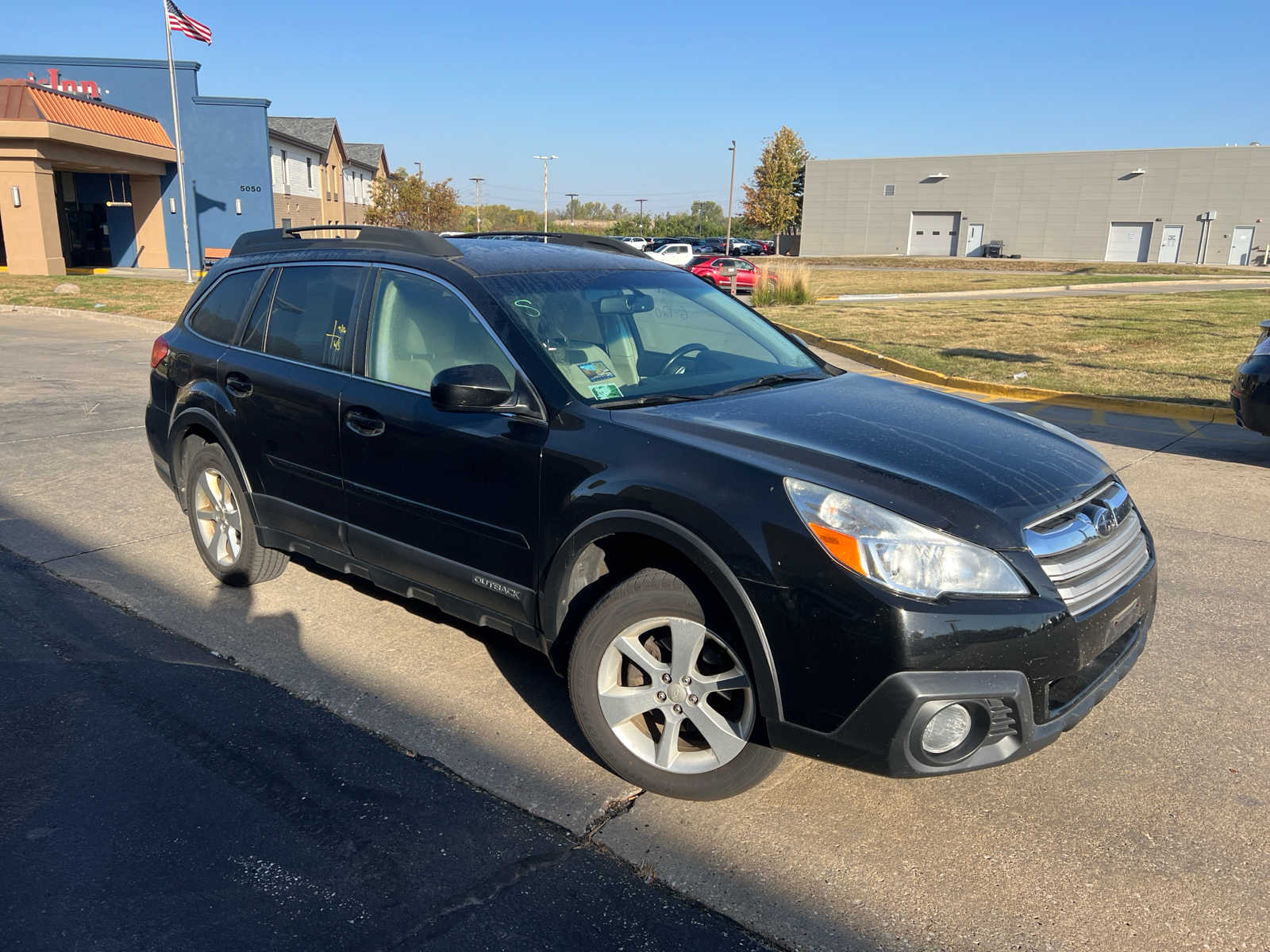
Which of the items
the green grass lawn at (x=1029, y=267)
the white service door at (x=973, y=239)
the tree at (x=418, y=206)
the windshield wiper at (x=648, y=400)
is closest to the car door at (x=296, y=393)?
the windshield wiper at (x=648, y=400)

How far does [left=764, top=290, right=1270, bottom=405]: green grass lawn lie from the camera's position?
39.9 ft

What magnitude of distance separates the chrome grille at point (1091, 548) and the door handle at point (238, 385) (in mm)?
3569

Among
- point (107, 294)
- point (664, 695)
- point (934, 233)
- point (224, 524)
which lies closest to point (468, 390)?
point (664, 695)

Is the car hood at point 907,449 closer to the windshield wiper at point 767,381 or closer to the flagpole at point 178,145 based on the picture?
the windshield wiper at point 767,381

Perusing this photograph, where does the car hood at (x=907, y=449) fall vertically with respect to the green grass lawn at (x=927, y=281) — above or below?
above

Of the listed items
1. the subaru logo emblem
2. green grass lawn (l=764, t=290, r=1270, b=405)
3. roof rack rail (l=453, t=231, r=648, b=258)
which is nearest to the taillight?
roof rack rail (l=453, t=231, r=648, b=258)

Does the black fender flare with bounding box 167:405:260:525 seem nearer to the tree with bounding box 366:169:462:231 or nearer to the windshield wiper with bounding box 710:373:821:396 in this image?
the windshield wiper with bounding box 710:373:821:396

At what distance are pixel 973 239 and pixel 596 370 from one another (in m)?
68.3

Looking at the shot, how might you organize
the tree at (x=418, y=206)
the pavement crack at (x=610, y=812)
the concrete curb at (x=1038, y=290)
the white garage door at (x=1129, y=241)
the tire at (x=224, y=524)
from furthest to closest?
the white garage door at (x=1129, y=241), the tree at (x=418, y=206), the concrete curb at (x=1038, y=290), the tire at (x=224, y=524), the pavement crack at (x=610, y=812)

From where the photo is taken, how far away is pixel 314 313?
4457mm

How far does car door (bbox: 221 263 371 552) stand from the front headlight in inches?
92.7

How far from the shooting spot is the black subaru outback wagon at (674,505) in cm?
269

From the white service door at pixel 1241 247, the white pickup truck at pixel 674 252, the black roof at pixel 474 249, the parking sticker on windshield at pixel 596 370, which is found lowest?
the parking sticker on windshield at pixel 596 370

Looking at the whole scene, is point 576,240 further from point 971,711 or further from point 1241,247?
point 1241,247
